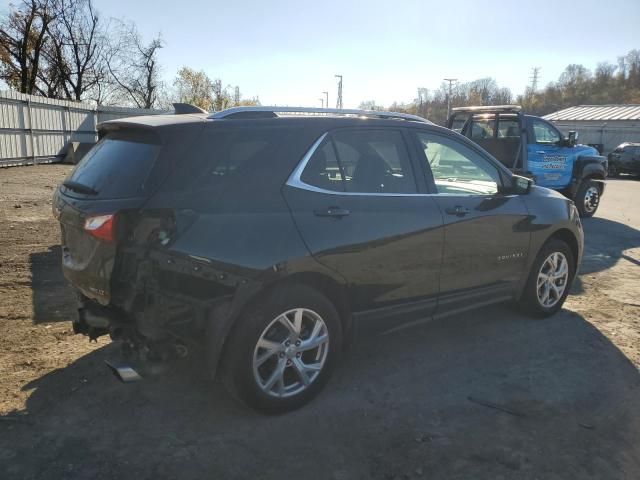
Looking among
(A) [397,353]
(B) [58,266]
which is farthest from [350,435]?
(B) [58,266]

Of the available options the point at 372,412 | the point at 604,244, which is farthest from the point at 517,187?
the point at 604,244

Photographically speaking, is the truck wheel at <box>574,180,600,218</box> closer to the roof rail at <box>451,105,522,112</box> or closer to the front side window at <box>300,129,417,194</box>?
the roof rail at <box>451,105,522,112</box>

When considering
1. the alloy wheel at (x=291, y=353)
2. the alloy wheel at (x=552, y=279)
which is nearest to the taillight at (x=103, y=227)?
the alloy wheel at (x=291, y=353)

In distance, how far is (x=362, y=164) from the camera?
11.9 feet

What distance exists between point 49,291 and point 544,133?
9.80 metres

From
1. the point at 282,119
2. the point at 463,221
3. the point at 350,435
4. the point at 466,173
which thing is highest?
the point at 282,119

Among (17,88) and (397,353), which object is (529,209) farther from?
(17,88)

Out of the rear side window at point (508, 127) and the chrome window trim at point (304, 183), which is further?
the rear side window at point (508, 127)

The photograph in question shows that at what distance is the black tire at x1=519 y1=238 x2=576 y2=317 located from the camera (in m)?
4.85

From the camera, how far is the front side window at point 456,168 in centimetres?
405

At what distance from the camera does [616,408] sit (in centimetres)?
343

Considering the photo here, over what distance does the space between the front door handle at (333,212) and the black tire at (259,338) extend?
18.2 inches

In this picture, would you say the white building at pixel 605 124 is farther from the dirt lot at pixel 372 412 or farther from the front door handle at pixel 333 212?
the front door handle at pixel 333 212

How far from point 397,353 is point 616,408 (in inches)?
61.2
